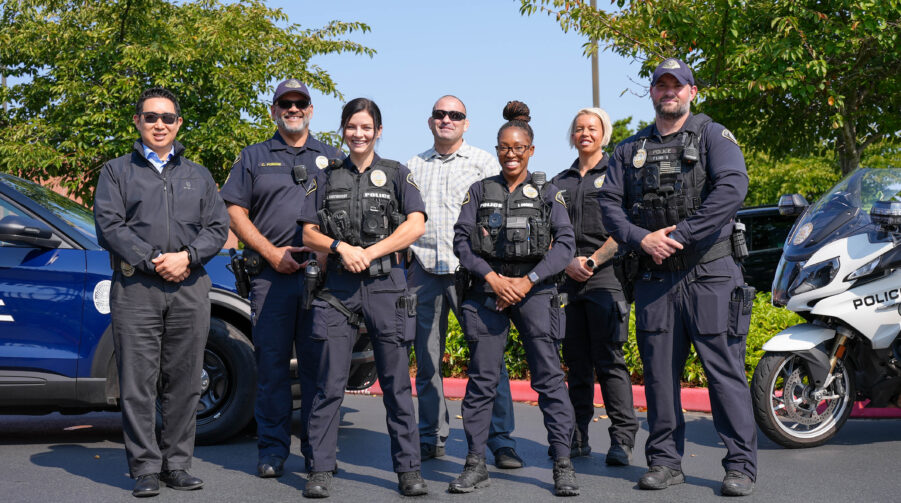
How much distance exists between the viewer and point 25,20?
14.4m

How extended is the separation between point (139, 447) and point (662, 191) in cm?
305

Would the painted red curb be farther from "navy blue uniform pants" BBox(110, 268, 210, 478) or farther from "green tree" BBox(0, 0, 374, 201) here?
"green tree" BBox(0, 0, 374, 201)

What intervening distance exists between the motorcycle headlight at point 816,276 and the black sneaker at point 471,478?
229 cm

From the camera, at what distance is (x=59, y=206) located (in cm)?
630

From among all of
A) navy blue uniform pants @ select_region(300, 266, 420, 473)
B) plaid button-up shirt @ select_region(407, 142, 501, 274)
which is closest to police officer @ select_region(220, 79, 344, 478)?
navy blue uniform pants @ select_region(300, 266, 420, 473)

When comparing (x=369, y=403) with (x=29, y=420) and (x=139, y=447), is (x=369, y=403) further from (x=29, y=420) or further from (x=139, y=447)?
(x=139, y=447)

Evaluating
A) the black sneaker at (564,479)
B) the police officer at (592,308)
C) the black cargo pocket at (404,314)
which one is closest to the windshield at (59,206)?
the black cargo pocket at (404,314)

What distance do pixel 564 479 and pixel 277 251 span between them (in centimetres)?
199

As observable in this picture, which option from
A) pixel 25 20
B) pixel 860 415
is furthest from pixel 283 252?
pixel 25 20

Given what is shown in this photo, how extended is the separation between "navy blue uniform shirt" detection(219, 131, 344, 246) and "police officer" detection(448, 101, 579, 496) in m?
0.99

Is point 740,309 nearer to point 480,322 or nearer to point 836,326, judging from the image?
point 836,326

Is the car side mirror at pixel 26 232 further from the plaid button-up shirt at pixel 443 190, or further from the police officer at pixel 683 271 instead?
the police officer at pixel 683 271

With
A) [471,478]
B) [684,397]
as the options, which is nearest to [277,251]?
[471,478]

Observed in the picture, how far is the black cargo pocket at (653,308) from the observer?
5.04 m
